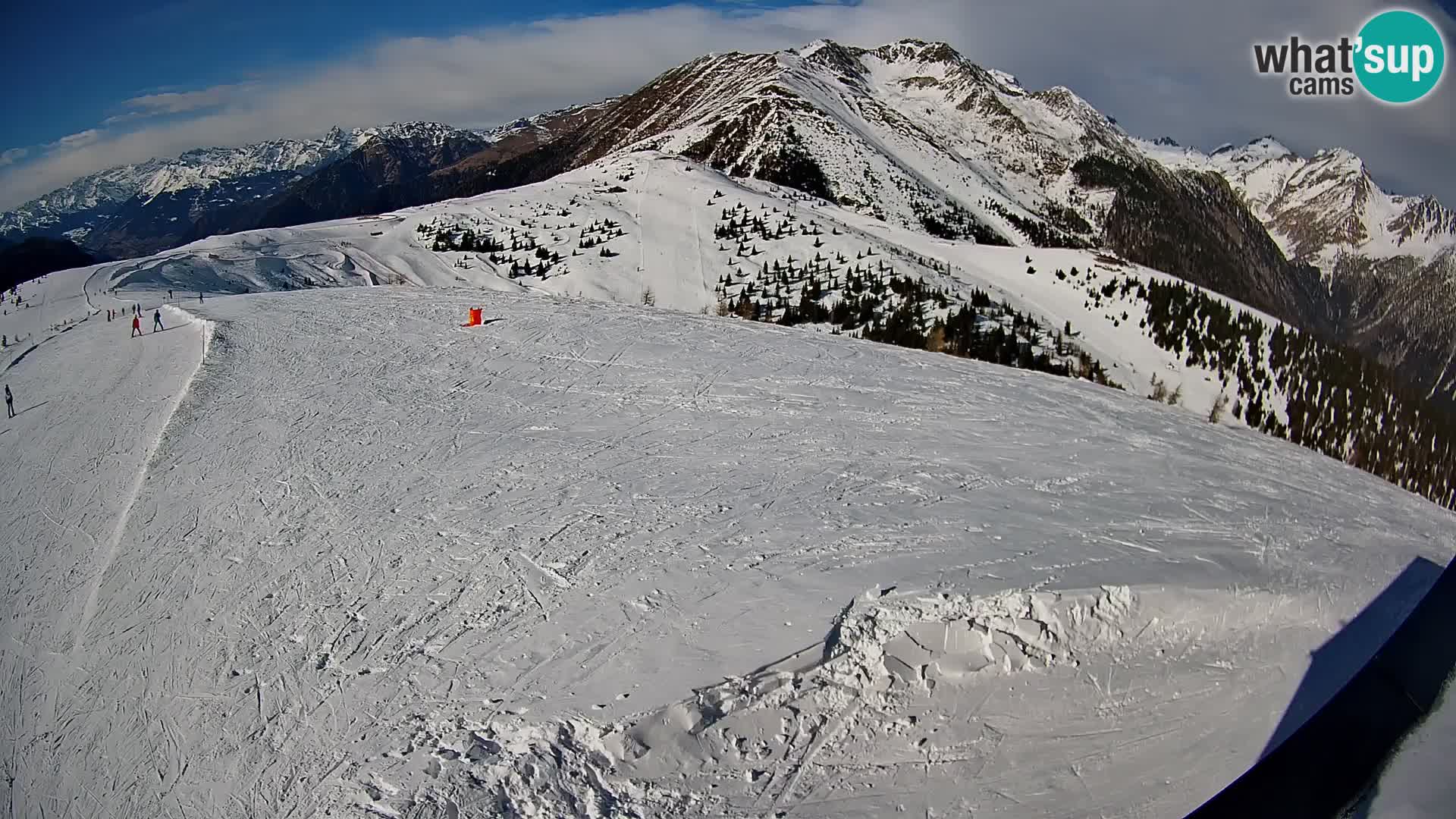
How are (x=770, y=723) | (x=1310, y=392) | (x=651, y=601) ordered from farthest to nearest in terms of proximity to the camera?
(x=1310, y=392) → (x=651, y=601) → (x=770, y=723)

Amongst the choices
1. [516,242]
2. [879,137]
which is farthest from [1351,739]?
[879,137]

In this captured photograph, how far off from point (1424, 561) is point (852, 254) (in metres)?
25.0

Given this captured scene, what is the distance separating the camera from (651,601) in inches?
297

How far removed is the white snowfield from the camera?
19.6 feet

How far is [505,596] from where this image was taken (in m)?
7.68

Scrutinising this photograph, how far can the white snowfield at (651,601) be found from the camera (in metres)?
5.96

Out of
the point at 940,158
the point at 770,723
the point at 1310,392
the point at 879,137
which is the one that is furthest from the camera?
the point at 940,158

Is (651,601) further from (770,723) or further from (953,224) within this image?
(953,224)

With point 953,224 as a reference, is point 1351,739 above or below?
below

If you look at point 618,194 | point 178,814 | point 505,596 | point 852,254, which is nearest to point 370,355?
point 505,596

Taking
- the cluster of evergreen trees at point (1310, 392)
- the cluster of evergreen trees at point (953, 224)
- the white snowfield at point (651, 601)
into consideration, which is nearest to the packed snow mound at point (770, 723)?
the white snowfield at point (651, 601)

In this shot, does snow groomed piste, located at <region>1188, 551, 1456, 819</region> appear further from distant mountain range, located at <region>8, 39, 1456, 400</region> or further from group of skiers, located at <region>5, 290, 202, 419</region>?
distant mountain range, located at <region>8, 39, 1456, 400</region>

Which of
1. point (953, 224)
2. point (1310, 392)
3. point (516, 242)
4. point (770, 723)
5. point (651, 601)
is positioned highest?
point (953, 224)

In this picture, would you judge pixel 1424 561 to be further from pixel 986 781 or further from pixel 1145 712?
pixel 986 781
